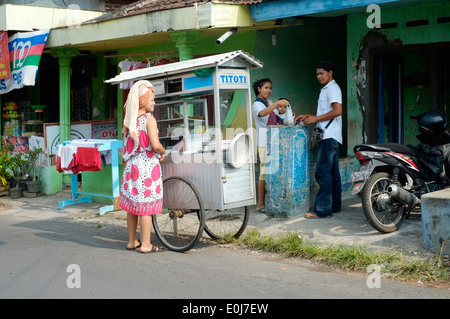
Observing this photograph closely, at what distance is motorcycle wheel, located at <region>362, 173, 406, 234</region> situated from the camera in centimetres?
727

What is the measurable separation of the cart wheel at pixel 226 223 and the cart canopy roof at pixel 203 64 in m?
1.74

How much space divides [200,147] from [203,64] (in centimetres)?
109

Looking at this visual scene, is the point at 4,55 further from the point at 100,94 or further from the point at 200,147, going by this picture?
the point at 200,147

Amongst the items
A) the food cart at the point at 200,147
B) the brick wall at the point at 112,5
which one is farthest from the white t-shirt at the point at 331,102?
the brick wall at the point at 112,5

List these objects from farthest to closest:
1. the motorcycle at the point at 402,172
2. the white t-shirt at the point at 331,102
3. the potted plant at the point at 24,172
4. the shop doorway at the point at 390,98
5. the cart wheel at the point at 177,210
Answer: the potted plant at the point at 24,172 < the shop doorway at the point at 390,98 < the white t-shirt at the point at 331,102 < the motorcycle at the point at 402,172 < the cart wheel at the point at 177,210

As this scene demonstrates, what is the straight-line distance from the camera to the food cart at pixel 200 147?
7133mm

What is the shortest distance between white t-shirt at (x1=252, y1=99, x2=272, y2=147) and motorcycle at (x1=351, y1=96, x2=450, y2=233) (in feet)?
5.46

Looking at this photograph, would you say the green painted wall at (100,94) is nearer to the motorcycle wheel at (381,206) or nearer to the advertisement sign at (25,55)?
the advertisement sign at (25,55)

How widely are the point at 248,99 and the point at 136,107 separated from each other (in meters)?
1.35

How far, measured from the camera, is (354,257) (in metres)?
6.54

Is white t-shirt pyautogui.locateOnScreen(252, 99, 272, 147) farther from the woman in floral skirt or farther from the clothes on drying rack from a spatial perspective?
the clothes on drying rack

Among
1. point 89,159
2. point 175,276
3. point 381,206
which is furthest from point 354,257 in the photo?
point 89,159

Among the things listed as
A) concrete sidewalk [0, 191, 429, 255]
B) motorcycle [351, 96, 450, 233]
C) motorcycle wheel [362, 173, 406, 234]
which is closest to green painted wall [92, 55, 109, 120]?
concrete sidewalk [0, 191, 429, 255]

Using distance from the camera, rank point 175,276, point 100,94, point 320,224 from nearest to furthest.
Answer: point 175,276 < point 320,224 < point 100,94
